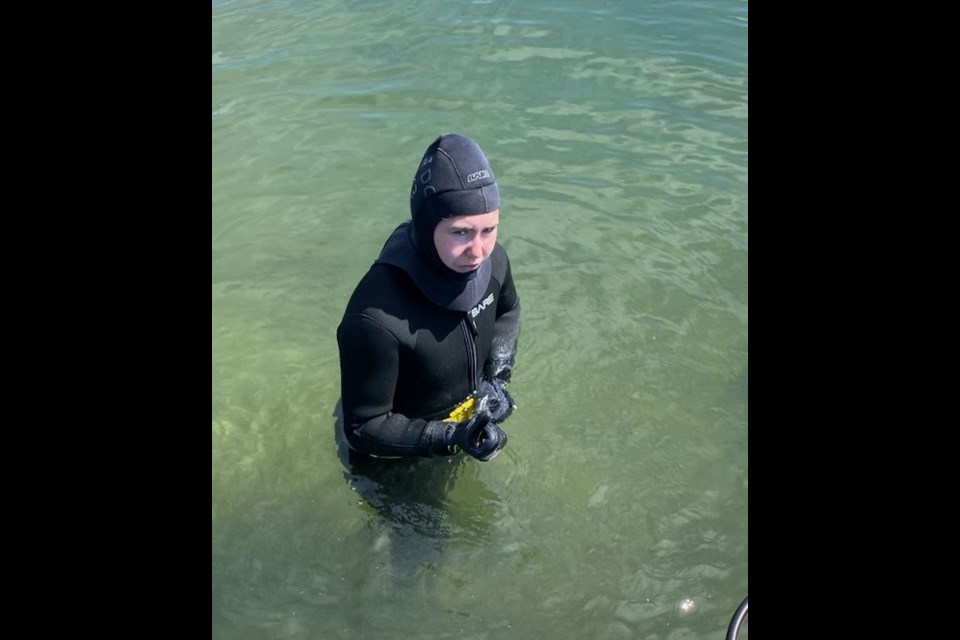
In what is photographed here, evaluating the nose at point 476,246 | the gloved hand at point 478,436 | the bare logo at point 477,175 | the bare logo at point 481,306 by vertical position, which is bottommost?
the gloved hand at point 478,436

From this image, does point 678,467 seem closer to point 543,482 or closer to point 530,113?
point 543,482

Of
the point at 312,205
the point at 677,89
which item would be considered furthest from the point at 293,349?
the point at 677,89

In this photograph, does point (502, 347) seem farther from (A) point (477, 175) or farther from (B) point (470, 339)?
(A) point (477, 175)

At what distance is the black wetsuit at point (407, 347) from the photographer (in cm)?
347

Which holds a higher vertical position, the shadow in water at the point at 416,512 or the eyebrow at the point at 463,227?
the eyebrow at the point at 463,227

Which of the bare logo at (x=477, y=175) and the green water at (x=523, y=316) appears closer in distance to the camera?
the bare logo at (x=477, y=175)

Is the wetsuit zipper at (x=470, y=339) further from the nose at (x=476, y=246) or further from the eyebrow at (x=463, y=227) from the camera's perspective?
the eyebrow at (x=463, y=227)

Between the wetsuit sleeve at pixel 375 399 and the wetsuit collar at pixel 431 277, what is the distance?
235 millimetres

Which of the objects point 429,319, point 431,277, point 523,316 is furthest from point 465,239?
point 523,316

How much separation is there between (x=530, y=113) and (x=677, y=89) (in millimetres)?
1325

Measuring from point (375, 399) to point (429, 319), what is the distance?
36 cm

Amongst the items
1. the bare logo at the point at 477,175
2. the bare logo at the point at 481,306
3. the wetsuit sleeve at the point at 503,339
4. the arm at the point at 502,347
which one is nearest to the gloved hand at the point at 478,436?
the bare logo at the point at 481,306

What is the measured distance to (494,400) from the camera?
405 cm

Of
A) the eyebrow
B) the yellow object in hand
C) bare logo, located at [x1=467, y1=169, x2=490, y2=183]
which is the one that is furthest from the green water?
bare logo, located at [x1=467, y1=169, x2=490, y2=183]
